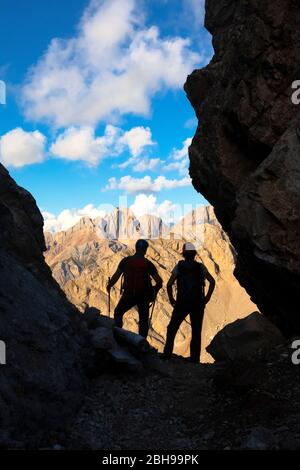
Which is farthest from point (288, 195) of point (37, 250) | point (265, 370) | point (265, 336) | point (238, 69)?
point (265, 336)

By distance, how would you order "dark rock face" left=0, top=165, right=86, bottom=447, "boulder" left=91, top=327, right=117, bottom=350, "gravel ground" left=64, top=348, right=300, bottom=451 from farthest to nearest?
"boulder" left=91, top=327, right=117, bottom=350, "gravel ground" left=64, top=348, right=300, bottom=451, "dark rock face" left=0, top=165, right=86, bottom=447

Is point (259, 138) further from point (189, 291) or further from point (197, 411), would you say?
point (197, 411)

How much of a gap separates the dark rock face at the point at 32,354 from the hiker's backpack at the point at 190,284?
3.16 m

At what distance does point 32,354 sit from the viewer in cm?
696

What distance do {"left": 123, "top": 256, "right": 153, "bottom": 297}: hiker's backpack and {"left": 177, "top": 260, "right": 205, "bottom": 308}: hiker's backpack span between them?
1.07 meters

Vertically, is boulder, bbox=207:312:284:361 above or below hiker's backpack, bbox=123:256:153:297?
below

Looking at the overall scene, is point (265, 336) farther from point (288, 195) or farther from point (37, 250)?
point (37, 250)

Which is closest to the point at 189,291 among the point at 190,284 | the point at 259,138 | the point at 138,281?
the point at 190,284

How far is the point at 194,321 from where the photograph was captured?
37.7 feet

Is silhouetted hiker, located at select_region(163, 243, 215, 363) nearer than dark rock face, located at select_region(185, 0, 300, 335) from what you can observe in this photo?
No

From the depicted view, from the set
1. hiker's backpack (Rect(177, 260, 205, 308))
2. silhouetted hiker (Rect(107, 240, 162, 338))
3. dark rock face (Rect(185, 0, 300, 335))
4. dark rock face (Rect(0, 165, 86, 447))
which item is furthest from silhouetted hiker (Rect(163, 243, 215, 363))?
dark rock face (Rect(0, 165, 86, 447))

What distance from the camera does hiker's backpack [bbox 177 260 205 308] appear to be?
1123 centimetres

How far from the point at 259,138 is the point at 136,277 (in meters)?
5.44

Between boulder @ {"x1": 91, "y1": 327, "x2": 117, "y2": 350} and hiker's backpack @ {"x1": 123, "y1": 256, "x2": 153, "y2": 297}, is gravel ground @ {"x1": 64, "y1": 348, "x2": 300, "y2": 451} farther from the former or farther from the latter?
hiker's backpack @ {"x1": 123, "y1": 256, "x2": 153, "y2": 297}
